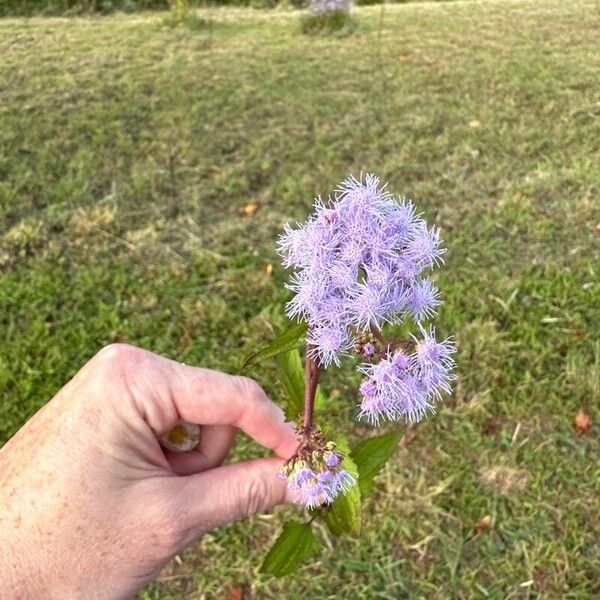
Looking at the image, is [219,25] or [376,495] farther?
[219,25]

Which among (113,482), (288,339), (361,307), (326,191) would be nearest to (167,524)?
(113,482)

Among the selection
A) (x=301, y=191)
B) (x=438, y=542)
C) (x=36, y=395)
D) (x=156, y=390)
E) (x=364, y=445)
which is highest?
(x=156, y=390)

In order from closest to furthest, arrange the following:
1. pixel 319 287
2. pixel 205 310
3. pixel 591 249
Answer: pixel 319 287 → pixel 205 310 → pixel 591 249

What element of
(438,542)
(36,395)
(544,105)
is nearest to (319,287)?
(438,542)

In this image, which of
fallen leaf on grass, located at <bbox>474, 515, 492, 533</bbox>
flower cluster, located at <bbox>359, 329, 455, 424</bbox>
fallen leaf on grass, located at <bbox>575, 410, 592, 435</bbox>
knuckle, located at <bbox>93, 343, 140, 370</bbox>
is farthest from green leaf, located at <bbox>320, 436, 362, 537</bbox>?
fallen leaf on grass, located at <bbox>575, 410, 592, 435</bbox>

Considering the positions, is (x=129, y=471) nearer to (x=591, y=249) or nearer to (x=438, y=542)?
(x=438, y=542)

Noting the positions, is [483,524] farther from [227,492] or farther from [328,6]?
[328,6]

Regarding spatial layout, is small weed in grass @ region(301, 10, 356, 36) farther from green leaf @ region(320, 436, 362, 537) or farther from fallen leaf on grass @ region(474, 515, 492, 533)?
green leaf @ region(320, 436, 362, 537)
